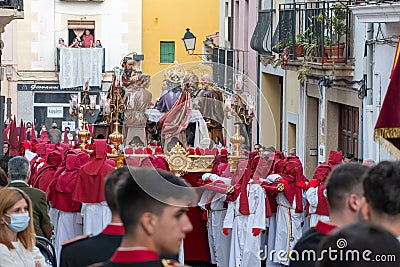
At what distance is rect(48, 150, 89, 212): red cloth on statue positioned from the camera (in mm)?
14164

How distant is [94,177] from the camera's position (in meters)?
13.8

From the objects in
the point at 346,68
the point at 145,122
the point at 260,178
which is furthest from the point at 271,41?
the point at 260,178

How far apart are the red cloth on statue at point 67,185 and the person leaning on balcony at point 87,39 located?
24411 mm

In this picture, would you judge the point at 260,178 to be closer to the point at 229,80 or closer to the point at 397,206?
the point at 229,80

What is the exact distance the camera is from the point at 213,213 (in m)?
14.9

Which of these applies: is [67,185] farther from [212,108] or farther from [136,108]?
[212,108]

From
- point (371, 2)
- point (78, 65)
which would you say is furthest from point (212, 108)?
point (78, 65)

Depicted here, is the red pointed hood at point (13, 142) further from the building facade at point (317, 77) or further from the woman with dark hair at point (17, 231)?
the woman with dark hair at point (17, 231)

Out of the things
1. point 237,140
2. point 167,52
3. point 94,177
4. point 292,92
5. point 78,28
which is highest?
point 78,28

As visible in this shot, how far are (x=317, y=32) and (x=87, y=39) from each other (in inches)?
773

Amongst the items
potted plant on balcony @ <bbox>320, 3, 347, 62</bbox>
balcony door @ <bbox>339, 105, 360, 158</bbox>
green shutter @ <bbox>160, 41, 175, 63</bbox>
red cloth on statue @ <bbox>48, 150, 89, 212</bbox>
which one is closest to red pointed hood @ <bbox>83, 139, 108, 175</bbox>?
red cloth on statue @ <bbox>48, 150, 89, 212</bbox>

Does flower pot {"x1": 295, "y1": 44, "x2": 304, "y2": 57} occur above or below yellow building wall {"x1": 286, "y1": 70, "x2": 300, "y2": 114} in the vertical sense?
above

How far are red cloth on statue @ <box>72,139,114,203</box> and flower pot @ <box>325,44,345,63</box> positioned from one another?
21.3ft

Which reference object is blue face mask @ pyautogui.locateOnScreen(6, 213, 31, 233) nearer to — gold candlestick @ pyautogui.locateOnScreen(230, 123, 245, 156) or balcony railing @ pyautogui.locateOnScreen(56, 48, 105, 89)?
gold candlestick @ pyautogui.locateOnScreen(230, 123, 245, 156)
